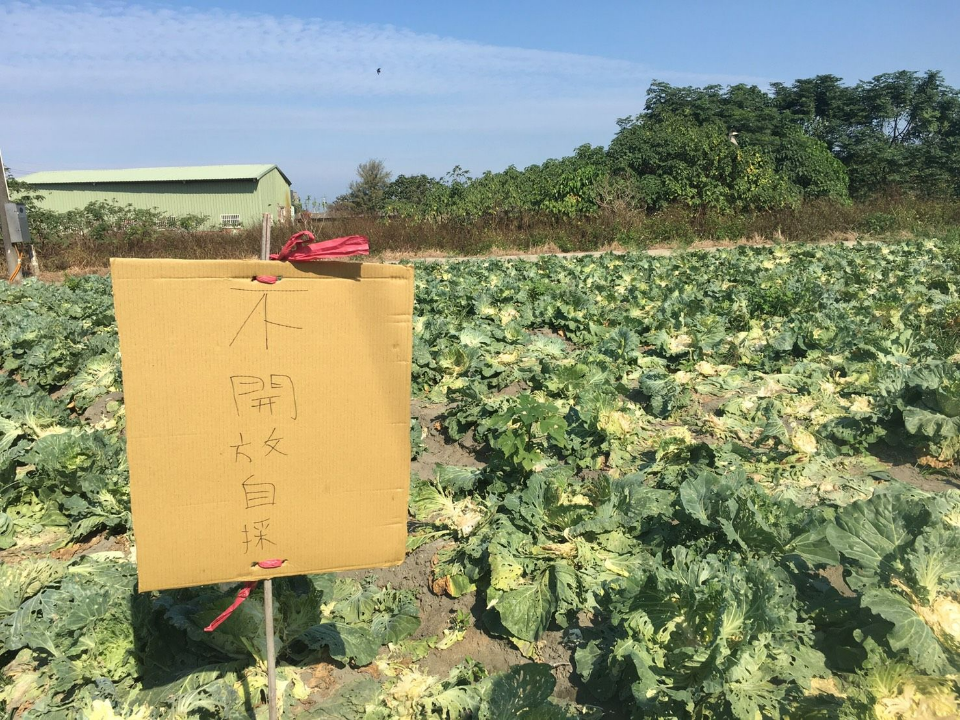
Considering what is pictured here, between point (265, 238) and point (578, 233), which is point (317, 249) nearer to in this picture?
point (265, 238)

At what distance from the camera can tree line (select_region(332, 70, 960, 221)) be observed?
90.3 ft

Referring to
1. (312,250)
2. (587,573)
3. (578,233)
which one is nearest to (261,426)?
(312,250)

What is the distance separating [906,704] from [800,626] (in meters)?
0.37

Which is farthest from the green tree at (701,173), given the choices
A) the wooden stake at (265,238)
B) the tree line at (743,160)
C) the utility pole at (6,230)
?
the wooden stake at (265,238)

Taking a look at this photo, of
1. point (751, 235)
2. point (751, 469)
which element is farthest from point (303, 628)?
point (751, 235)

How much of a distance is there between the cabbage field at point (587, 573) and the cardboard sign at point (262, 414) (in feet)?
2.74

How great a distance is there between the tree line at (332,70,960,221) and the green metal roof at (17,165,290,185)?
19.4 meters

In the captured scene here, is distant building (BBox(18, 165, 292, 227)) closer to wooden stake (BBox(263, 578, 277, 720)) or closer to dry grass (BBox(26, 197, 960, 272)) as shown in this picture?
dry grass (BBox(26, 197, 960, 272))

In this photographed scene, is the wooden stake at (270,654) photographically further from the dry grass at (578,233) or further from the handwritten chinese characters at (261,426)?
the dry grass at (578,233)

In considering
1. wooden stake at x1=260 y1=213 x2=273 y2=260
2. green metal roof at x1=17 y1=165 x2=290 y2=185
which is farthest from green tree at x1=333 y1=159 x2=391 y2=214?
wooden stake at x1=260 y1=213 x2=273 y2=260

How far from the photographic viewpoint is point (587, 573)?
289cm

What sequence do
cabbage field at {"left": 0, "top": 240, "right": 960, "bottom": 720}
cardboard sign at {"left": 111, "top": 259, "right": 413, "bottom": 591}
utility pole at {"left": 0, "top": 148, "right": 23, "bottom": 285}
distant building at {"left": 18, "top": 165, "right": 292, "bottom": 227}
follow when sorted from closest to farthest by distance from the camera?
cardboard sign at {"left": 111, "top": 259, "right": 413, "bottom": 591} < cabbage field at {"left": 0, "top": 240, "right": 960, "bottom": 720} < utility pole at {"left": 0, "top": 148, "right": 23, "bottom": 285} < distant building at {"left": 18, "top": 165, "right": 292, "bottom": 227}

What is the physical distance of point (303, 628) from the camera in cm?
265

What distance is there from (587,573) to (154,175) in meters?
56.8
